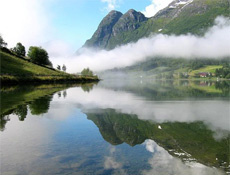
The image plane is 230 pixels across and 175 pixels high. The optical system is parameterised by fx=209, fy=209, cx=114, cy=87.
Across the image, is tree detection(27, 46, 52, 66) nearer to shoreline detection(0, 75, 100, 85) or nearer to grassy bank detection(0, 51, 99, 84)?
grassy bank detection(0, 51, 99, 84)

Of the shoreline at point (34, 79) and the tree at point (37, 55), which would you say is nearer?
the shoreline at point (34, 79)

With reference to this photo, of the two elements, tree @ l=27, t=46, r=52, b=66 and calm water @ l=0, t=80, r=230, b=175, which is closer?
calm water @ l=0, t=80, r=230, b=175

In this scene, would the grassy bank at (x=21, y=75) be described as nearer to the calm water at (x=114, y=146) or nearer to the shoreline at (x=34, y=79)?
the shoreline at (x=34, y=79)

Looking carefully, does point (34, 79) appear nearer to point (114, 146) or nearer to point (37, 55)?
point (37, 55)

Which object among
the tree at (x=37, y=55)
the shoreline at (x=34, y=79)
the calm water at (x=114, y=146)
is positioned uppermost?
the tree at (x=37, y=55)

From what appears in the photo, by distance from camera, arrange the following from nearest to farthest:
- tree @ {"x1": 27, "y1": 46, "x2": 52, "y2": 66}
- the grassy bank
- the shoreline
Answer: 1. the shoreline
2. the grassy bank
3. tree @ {"x1": 27, "y1": 46, "x2": 52, "y2": 66}

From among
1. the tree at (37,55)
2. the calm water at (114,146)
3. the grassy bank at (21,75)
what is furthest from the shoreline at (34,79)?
the calm water at (114,146)

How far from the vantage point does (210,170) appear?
477 inches

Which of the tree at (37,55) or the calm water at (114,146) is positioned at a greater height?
the tree at (37,55)

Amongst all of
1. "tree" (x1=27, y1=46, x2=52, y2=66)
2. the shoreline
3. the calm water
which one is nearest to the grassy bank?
the shoreline

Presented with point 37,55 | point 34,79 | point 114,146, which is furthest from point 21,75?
point 114,146

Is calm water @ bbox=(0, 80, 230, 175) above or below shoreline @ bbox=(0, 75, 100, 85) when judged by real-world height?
below

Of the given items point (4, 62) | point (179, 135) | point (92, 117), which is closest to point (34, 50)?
point (4, 62)

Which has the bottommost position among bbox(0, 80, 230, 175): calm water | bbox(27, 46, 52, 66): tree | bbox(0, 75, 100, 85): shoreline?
bbox(0, 80, 230, 175): calm water
